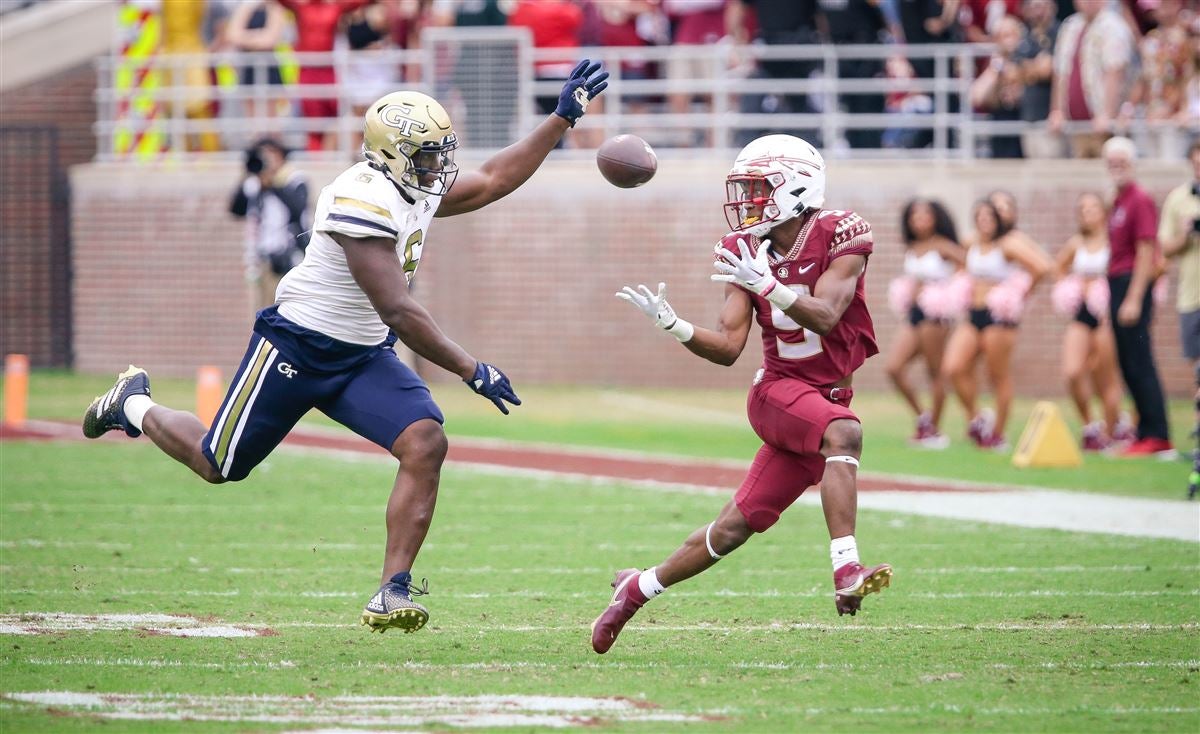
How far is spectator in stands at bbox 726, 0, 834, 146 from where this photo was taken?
17312 millimetres

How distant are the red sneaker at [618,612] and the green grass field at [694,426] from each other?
564 cm

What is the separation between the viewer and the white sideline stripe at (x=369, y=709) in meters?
5.23

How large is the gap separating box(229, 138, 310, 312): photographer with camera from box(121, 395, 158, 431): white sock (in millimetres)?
7841

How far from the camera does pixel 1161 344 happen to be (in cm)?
1747

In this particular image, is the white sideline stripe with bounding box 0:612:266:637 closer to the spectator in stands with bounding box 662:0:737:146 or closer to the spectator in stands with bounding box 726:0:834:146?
the spectator in stands with bounding box 726:0:834:146

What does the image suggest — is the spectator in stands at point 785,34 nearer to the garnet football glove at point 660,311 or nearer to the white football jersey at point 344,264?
the white football jersey at point 344,264

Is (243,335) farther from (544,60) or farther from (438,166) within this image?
(438,166)

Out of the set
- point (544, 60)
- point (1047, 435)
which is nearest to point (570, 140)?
point (544, 60)

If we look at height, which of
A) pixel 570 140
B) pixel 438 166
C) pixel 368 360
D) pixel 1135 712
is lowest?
pixel 1135 712

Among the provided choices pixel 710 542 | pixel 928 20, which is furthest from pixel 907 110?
pixel 710 542

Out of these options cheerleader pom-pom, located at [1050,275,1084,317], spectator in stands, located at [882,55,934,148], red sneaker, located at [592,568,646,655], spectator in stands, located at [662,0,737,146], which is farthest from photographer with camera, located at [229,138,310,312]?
red sneaker, located at [592,568,646,655]

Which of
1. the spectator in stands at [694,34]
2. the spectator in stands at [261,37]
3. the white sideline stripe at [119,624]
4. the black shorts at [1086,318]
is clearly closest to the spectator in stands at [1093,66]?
the black shorts at [1086,318]

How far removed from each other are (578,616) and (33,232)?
1501 centimetres

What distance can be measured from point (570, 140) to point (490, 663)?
13054mm
